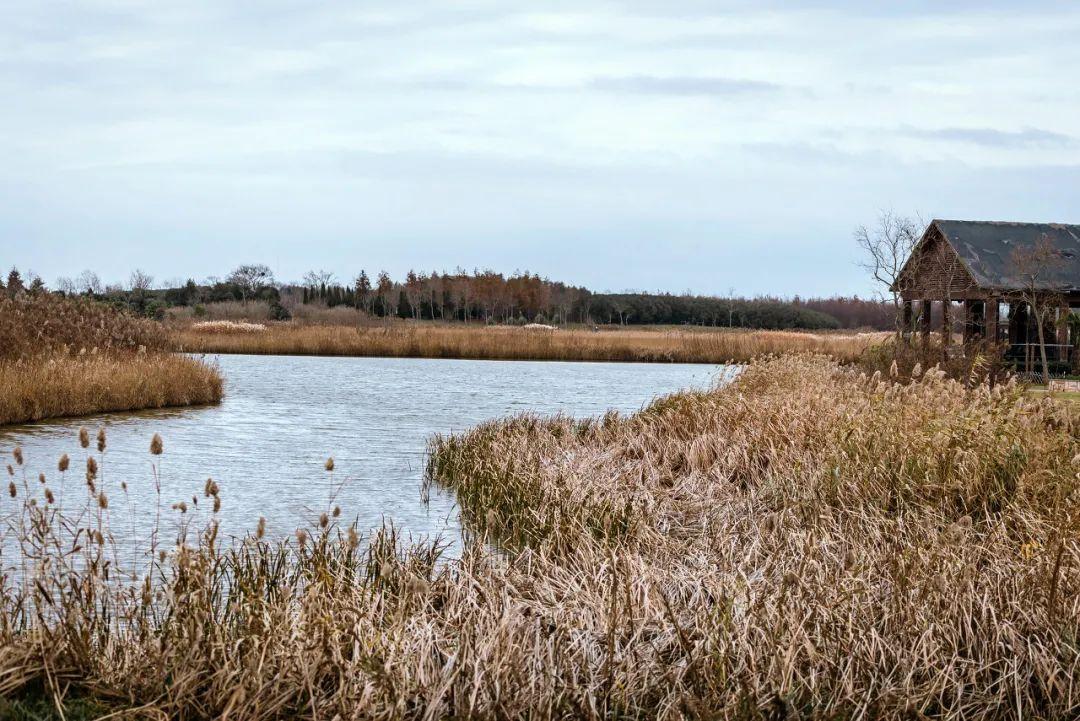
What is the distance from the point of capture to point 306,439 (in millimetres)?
16109

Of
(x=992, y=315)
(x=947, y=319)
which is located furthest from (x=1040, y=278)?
Result: (x=947, y=319)

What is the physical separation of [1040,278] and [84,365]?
21.4m

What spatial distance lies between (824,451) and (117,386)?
13024 mm

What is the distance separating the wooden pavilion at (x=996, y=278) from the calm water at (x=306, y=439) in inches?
280

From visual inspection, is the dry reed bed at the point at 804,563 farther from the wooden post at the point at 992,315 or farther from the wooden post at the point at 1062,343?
the wooden post at the point at 1062,343

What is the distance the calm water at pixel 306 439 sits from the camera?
1023cm

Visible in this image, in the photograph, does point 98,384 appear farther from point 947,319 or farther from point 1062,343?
point 1062,343

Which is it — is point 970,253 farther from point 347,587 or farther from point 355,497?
point 347,587

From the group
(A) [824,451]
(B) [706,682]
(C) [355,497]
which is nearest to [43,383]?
(C) [355,497]

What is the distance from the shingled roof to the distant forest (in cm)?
5346

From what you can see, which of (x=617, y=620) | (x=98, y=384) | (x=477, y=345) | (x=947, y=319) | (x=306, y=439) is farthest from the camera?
(x=477, y=345)

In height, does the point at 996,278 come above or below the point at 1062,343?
above

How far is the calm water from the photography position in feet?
33.6

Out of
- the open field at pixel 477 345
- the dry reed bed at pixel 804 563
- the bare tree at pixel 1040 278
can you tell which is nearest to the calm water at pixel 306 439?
the dry reed bed at pixel 804 563
